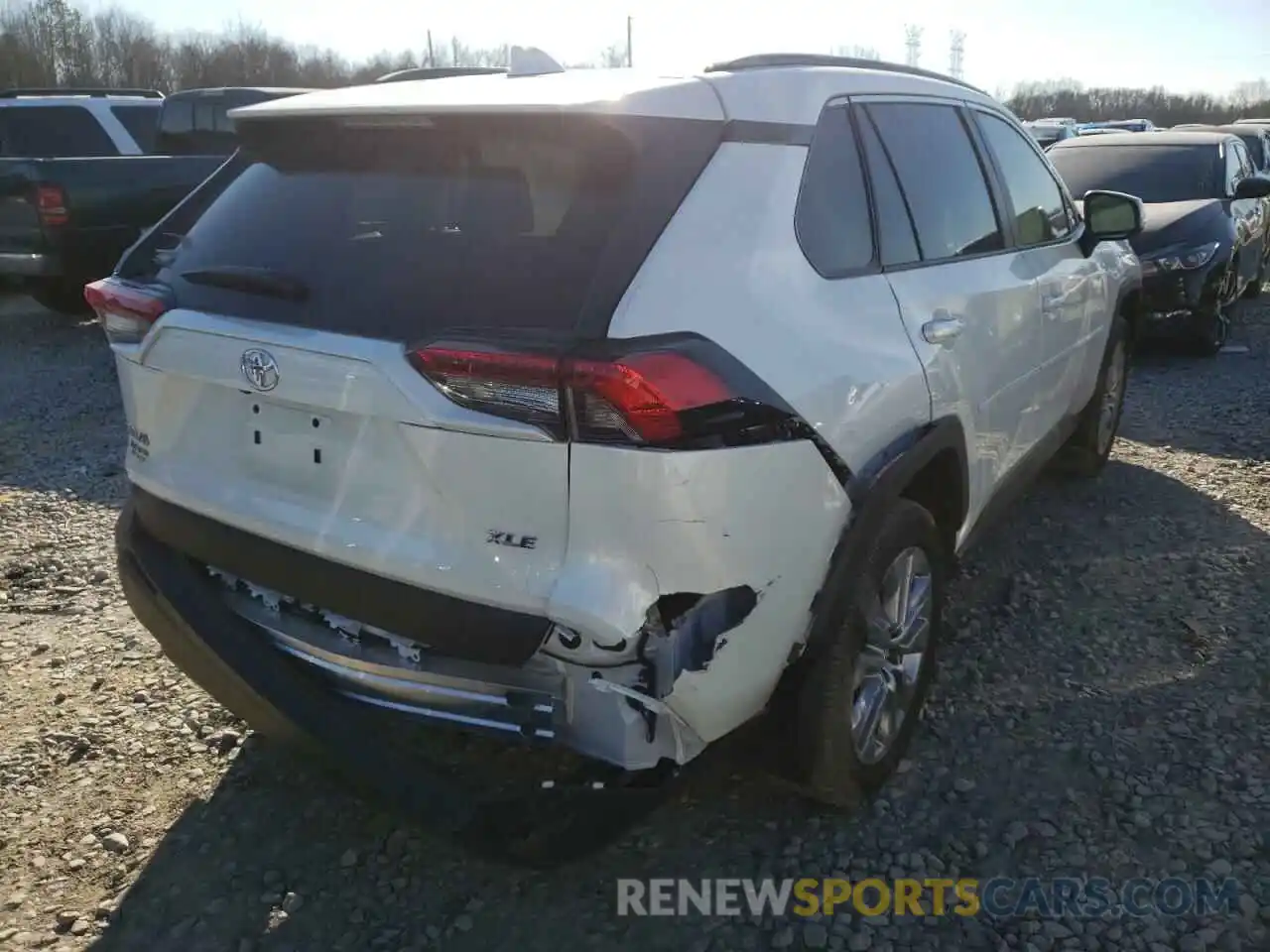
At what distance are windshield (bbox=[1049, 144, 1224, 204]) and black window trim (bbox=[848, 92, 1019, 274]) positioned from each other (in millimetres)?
5482

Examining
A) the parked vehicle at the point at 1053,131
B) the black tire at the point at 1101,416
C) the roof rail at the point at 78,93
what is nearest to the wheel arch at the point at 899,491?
the black tire at the point at 1101,416

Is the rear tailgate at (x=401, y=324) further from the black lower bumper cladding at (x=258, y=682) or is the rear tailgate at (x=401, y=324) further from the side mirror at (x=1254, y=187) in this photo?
the side mirror at (x=1254, y=187)

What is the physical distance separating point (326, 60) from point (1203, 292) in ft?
170

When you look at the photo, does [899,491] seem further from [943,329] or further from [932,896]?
[932,896]

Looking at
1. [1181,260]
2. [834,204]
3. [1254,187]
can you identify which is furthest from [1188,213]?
[834,204]

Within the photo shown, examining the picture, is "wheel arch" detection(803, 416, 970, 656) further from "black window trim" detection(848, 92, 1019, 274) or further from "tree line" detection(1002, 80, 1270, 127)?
"tree line" detection(1002, 80, 1270, 127)

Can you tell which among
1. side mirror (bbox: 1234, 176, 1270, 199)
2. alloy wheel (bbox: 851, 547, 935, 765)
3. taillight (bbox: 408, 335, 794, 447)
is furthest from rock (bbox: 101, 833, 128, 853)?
side mirror (bbox: 1234, 176, 1270, 199)

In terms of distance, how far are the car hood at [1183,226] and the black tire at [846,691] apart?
19.6 ft

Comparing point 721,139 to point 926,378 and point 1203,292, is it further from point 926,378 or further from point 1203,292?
point 1203,292

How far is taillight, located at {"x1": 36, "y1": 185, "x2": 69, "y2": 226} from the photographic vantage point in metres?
8.30

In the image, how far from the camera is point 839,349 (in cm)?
230

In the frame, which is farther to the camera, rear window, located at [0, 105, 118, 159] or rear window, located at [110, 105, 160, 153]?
rear window, located at [110, 105, 160, 153]

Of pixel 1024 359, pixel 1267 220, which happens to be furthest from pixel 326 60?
pixel 1024 359

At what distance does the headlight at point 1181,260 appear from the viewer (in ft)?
24.7
